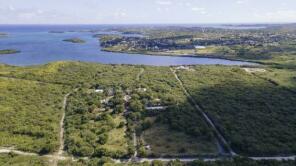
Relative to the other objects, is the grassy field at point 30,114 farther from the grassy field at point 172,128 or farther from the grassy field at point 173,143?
the grassy field at point 172,128

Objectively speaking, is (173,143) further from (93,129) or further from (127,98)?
(127,98)

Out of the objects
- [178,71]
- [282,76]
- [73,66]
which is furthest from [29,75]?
[282,76]

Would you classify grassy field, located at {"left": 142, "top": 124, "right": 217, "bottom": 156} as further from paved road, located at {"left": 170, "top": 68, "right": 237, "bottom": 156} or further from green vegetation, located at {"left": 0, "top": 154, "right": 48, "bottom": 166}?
green vegetation, located at {"left": 0, "top": 154, "right": 48, "bottom": 166}

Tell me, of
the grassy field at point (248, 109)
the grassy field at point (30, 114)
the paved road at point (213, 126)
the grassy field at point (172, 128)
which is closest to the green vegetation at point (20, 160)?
the grassy field at point (30, 114)

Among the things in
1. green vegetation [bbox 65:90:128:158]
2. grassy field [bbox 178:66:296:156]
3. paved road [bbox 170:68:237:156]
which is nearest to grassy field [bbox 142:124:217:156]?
paved road [bbox 170:68:237:156]

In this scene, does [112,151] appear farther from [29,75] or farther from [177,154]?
[29,75]

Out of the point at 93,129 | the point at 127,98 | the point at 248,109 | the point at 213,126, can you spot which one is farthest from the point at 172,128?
the point at 127,98
